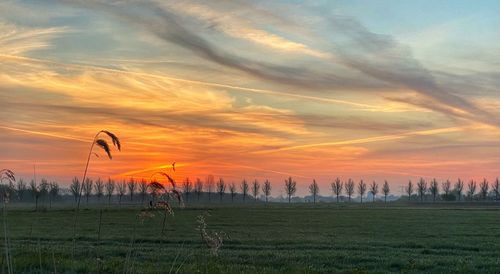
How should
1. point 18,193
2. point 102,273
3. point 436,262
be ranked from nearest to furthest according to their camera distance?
point 18,193
point 102,273
point 436,262

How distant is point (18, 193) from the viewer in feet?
14.4

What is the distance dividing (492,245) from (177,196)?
32.0 meters

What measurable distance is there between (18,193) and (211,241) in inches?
68.8

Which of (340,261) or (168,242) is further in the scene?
(168,242)

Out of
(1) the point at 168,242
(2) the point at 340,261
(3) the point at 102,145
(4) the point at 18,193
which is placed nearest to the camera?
(3) the point at 102,145

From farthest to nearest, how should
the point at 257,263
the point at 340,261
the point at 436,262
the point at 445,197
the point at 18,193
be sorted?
1. the point at 445,197
2. the point at 340,261
3. the point at 436,262
4. the point at 257,263
5. the point at 18,193

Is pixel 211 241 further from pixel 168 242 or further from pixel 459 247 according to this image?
pixel 459 247

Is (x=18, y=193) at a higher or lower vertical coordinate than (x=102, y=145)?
lower

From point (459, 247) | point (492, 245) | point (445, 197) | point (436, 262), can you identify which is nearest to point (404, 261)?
point (436, 262)

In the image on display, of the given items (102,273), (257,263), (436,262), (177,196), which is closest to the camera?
(177,196)

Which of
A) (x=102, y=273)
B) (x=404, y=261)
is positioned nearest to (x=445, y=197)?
(x=404, y=261)

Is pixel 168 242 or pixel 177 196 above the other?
pixel 177 196

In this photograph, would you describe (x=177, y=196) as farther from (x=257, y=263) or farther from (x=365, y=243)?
(x=365, y=243)

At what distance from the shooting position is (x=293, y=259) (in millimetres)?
20328
